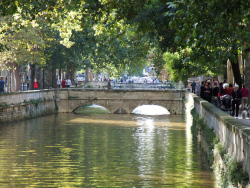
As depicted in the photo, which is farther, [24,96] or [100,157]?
[24,96]

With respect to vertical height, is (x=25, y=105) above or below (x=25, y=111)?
above

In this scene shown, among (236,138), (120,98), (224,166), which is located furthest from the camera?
(120,98)

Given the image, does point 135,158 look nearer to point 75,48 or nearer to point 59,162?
point 59,162

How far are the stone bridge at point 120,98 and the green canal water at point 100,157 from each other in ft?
36.7

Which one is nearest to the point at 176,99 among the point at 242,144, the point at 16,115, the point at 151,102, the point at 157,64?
the point at 151,102

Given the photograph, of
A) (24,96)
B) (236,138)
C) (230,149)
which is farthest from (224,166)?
(24,96)

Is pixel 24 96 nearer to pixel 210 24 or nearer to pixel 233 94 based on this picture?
pixel 233 94

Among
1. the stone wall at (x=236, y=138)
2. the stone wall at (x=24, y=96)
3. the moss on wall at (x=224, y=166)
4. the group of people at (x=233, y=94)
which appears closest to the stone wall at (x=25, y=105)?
the stone wall at (x=24, y=96)

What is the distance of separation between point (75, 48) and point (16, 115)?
19508 mm

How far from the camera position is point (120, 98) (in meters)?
40.3

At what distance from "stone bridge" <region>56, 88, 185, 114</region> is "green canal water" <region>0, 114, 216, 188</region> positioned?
11.2 meters

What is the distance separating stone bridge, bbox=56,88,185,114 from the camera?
39.9m

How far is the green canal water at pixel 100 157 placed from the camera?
13148mm

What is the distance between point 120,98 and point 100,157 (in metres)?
23.2
